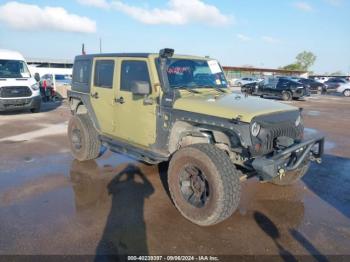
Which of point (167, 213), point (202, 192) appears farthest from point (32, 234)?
point (202, 192)

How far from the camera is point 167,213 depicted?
4336mm

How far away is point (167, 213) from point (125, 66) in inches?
96.3

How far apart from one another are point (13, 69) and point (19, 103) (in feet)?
5.45

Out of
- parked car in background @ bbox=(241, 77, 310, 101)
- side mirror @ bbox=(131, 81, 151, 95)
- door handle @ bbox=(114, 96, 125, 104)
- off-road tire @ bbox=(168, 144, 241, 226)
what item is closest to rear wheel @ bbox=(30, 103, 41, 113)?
door handle @ bbox=(114, 96, 125, 104)

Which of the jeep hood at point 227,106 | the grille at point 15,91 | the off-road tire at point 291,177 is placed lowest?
the off-road tire at point 291,177

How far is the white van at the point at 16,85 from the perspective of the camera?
12.4 meters

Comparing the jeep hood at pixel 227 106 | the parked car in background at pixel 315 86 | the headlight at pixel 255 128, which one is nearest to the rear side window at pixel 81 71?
the jeep hood at pixel 227 106

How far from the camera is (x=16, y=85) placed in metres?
12.5

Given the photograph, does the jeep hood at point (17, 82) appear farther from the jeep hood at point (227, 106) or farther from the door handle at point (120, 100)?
the jeep hood at point (227, 106)

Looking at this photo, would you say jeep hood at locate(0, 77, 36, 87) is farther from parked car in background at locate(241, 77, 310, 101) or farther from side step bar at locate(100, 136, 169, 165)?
parked car in background at locate(241, 77, 310, 101)

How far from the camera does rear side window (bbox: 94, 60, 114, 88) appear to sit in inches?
219

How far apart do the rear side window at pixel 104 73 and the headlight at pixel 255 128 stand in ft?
8.97

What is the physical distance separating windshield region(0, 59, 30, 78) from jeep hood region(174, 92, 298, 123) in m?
10.9

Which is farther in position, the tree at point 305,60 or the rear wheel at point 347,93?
A: the tree at point 305,60
